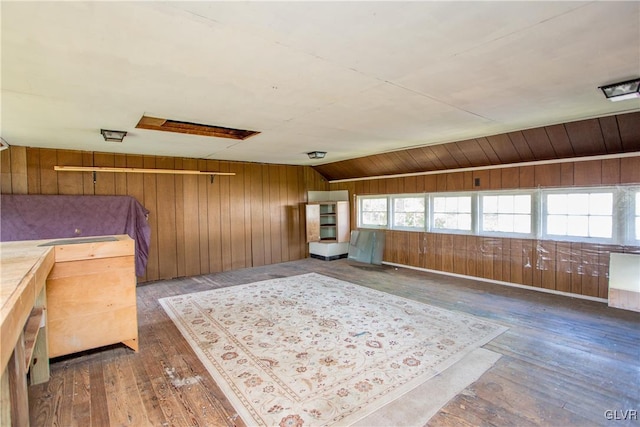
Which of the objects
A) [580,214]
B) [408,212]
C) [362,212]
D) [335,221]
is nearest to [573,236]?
[580,214]

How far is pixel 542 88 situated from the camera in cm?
244

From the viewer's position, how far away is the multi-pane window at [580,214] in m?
3.96

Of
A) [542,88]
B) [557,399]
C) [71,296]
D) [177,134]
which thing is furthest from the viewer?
[177,134]

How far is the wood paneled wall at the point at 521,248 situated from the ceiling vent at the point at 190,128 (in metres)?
3.60

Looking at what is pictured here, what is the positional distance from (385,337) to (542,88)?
2.56 metres

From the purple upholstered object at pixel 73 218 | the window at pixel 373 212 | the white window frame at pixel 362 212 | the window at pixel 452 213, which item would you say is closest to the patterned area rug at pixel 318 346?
the purple upholstered object at pixel 73 218

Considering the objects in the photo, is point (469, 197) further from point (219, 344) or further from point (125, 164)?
point (125, 164)

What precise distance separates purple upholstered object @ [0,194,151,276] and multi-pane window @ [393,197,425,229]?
4.76m

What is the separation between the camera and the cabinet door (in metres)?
7.30

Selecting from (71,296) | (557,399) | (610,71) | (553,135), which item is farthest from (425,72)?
(71,296)

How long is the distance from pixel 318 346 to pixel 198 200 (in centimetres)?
417

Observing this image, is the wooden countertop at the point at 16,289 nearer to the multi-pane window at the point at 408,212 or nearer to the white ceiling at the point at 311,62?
the white ceiling at the point at 311,62

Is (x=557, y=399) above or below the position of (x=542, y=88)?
below

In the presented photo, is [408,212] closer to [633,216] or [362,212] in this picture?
[362,212]
